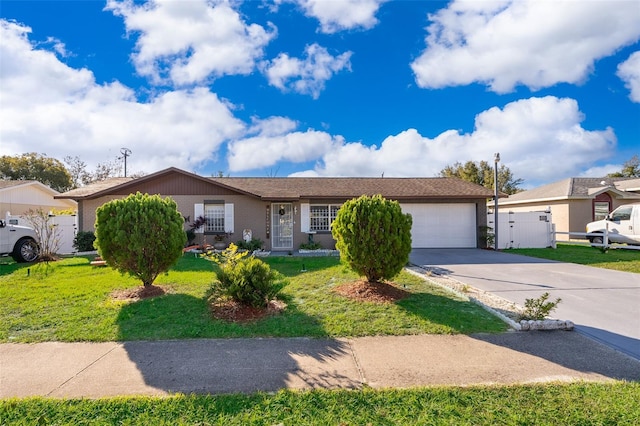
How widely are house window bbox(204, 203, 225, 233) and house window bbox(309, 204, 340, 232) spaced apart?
4.35 meters

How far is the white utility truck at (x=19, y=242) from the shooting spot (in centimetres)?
1091

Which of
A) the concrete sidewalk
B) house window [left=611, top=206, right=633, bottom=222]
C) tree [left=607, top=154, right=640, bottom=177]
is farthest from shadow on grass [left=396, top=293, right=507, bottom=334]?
tree [left=607, top=154, right=640, bottom=177]

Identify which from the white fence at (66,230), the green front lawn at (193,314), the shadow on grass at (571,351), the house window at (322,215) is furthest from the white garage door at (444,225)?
the white fence at (66,230)

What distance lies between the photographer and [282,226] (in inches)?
589

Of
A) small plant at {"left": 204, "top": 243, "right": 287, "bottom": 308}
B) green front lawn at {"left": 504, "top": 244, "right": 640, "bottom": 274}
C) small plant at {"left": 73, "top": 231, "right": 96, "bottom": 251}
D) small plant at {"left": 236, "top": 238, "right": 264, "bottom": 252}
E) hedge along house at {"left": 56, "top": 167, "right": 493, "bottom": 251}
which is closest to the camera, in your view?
Result: small plant at {"left": 204, "top": 243, "right": 287, "bottom": 308}

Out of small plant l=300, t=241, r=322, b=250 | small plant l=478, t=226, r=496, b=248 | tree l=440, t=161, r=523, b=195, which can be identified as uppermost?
tree l=440, t=161, r=523, b=195

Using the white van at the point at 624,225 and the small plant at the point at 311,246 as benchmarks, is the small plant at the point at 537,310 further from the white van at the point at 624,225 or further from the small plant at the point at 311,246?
the white van at the point at 624,225

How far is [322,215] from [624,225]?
1399cm

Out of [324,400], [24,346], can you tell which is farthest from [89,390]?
[324,400]

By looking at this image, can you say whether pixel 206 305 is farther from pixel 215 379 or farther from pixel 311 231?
pixel 311 231

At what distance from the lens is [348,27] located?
11281 millimetres

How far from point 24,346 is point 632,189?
31662 millimetres

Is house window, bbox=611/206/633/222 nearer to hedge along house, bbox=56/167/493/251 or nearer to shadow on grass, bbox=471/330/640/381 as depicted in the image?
Result: hedge along house, bbox=56/167/493/251

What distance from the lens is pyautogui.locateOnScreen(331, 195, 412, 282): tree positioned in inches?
233
